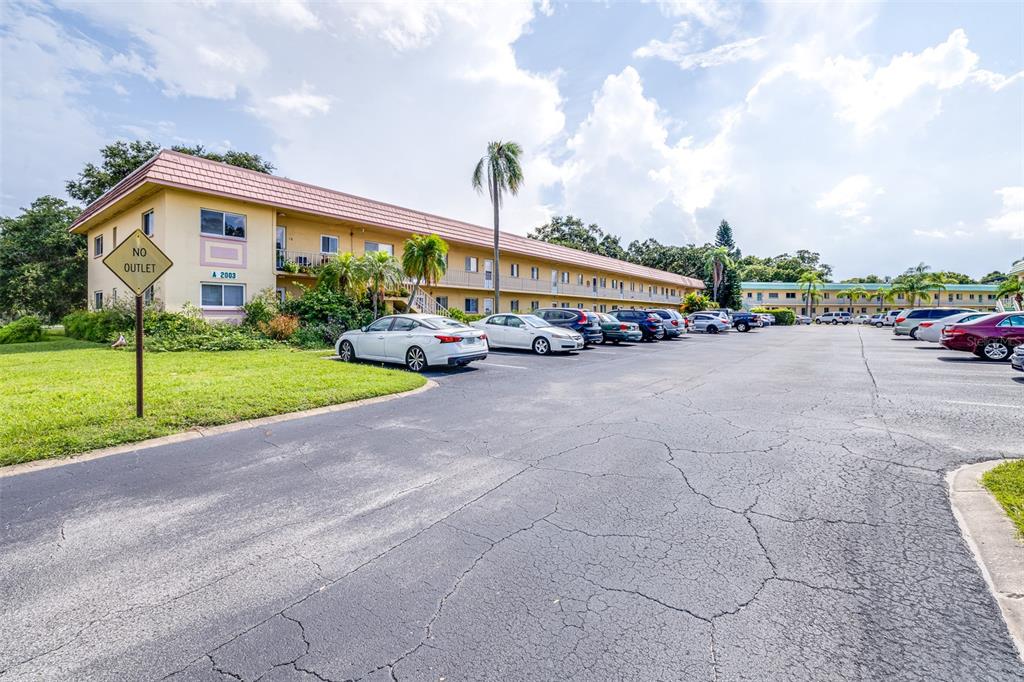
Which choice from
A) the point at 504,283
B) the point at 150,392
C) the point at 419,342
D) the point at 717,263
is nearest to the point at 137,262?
the point at 150,392

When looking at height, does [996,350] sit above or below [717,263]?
below

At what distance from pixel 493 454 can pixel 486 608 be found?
2.87 m

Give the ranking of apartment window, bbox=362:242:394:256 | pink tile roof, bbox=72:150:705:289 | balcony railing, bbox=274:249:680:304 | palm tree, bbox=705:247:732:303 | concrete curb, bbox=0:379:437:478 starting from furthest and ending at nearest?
palm tree, bbox=705:247:732:303, apartment window, bbox=362:242:394:256, balcony railing, bbox=274:249:680:304, pink tile roof, bbox=72:150:705:289, concrete curb, bbox=0:379:437:478

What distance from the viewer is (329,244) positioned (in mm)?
23719

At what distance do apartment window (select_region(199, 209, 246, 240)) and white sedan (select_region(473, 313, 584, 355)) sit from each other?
10.8 meters

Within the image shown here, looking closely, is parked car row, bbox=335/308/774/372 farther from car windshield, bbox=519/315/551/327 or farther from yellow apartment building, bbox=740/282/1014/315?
yellow apartment building, bbox=740/282/1014/315

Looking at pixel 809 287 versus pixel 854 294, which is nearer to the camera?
pixel 809 287

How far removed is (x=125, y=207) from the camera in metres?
20.6

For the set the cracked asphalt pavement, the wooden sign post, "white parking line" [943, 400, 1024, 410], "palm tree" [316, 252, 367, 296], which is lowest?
the cracked asphalt pavement

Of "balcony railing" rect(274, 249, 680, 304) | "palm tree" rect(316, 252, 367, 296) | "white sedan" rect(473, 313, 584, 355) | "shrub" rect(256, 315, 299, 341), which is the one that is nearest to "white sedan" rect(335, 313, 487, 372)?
"white sedan" rect(473, 313, 584, 355)

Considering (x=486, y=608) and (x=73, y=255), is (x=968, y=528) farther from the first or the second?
(x=73, y=255)

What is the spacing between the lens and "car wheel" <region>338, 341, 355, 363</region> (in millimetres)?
13517

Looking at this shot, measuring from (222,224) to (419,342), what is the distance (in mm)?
12736

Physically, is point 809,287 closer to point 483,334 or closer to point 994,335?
point 994,335
